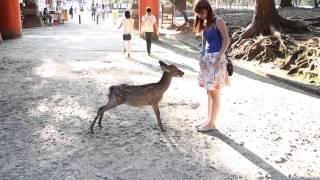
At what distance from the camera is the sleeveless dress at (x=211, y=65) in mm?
6254

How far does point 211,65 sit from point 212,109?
0.69 m

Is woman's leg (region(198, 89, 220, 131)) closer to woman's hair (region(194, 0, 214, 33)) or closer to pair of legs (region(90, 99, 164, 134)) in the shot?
pair of legs (region(90, 99, 164, 134))

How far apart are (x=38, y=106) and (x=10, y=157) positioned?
2.66m

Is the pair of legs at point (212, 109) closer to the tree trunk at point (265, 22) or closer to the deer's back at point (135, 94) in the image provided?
the deer's back at point (135, 94)

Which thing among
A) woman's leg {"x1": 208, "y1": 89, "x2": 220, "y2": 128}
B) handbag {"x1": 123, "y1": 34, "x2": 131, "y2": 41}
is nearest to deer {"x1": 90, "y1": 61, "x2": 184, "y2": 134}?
woman's leg {"x1": 208, "y1": 89, "x2": 220, "y2": 128}

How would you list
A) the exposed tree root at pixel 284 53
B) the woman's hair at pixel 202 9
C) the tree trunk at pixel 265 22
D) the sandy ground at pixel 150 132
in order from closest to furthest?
the sandy ground at pixel 150 132 < the woman's hair at pixel 202 9 < the exposed tree root at pixel 284 53 < the tree trunk at pixel 265 22

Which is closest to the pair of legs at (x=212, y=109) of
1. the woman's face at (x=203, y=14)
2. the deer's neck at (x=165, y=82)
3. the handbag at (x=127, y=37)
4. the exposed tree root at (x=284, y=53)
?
the deer's neck at (x=165, y=82)

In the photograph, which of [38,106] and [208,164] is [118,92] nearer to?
[208,164]

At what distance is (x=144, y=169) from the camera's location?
5469mm

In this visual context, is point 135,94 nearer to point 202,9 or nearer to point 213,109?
point 213,109

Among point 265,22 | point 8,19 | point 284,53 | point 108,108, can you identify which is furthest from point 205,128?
point 8,19

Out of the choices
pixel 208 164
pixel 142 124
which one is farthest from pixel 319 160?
pixel 142 124

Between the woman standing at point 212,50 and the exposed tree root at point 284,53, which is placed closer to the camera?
the woman standing at point 212,50

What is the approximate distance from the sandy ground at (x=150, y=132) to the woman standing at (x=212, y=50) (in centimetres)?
76
